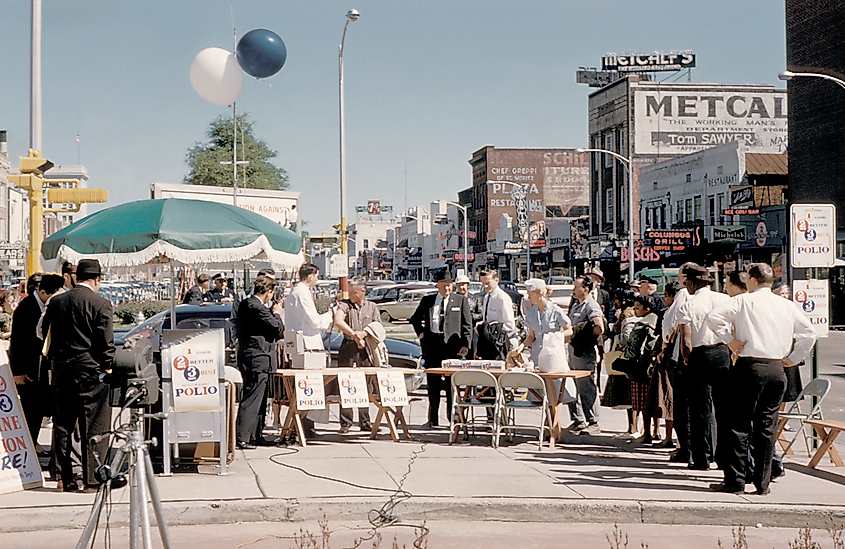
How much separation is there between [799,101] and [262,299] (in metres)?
40.3

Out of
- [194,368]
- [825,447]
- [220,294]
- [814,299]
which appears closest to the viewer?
[194,368]

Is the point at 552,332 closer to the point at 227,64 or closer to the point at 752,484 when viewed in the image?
the point at 752,484

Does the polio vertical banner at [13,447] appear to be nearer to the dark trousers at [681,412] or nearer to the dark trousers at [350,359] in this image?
the dark trousers at [350,359]

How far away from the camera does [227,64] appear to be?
10977 mm

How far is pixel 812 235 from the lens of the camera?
34.1 feet

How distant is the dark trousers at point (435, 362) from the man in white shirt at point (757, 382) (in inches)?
182

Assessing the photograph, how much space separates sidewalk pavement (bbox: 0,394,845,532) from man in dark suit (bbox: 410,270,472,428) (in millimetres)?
2041

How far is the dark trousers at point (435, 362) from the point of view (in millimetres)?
12141

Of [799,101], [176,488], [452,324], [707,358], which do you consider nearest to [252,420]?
[176,488]

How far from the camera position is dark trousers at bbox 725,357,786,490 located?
7988 millimetres

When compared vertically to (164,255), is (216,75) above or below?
above

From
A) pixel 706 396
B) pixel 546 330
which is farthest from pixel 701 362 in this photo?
pixel 546 330

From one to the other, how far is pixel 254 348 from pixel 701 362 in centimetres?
475

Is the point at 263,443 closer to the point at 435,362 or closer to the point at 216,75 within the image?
the point at 435,362
